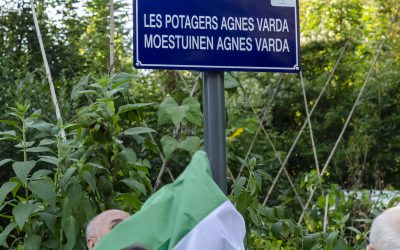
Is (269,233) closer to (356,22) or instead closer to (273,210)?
(273,210)

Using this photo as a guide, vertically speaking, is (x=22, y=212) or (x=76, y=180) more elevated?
(x=76, y=180)

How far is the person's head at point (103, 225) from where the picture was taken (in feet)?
10.7

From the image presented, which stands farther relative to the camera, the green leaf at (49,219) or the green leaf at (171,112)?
the green leaf at (171,112)

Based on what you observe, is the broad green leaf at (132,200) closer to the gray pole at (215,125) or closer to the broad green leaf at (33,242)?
the broad green leaf at (33,242)

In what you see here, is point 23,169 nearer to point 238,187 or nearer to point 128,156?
point 128,156

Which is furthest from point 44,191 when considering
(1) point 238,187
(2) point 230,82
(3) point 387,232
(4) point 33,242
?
(3) point 387,232

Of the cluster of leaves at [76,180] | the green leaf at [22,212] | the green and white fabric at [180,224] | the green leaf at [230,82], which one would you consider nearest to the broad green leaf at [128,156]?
the cluster of leaves at [76,180]

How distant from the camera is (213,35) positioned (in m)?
3.19

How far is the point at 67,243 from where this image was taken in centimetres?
368

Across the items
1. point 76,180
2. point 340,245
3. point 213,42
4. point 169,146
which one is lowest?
point 340,245

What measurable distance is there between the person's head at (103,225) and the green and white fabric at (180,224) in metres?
0.91

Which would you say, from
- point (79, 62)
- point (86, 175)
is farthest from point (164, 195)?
point (79, 62)

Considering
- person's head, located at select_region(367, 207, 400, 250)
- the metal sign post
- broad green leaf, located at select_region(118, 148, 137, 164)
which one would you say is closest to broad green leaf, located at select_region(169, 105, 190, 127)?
broad green leaf, located at select_region(118, 148, 137, 164)

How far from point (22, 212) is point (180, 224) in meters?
1.51
